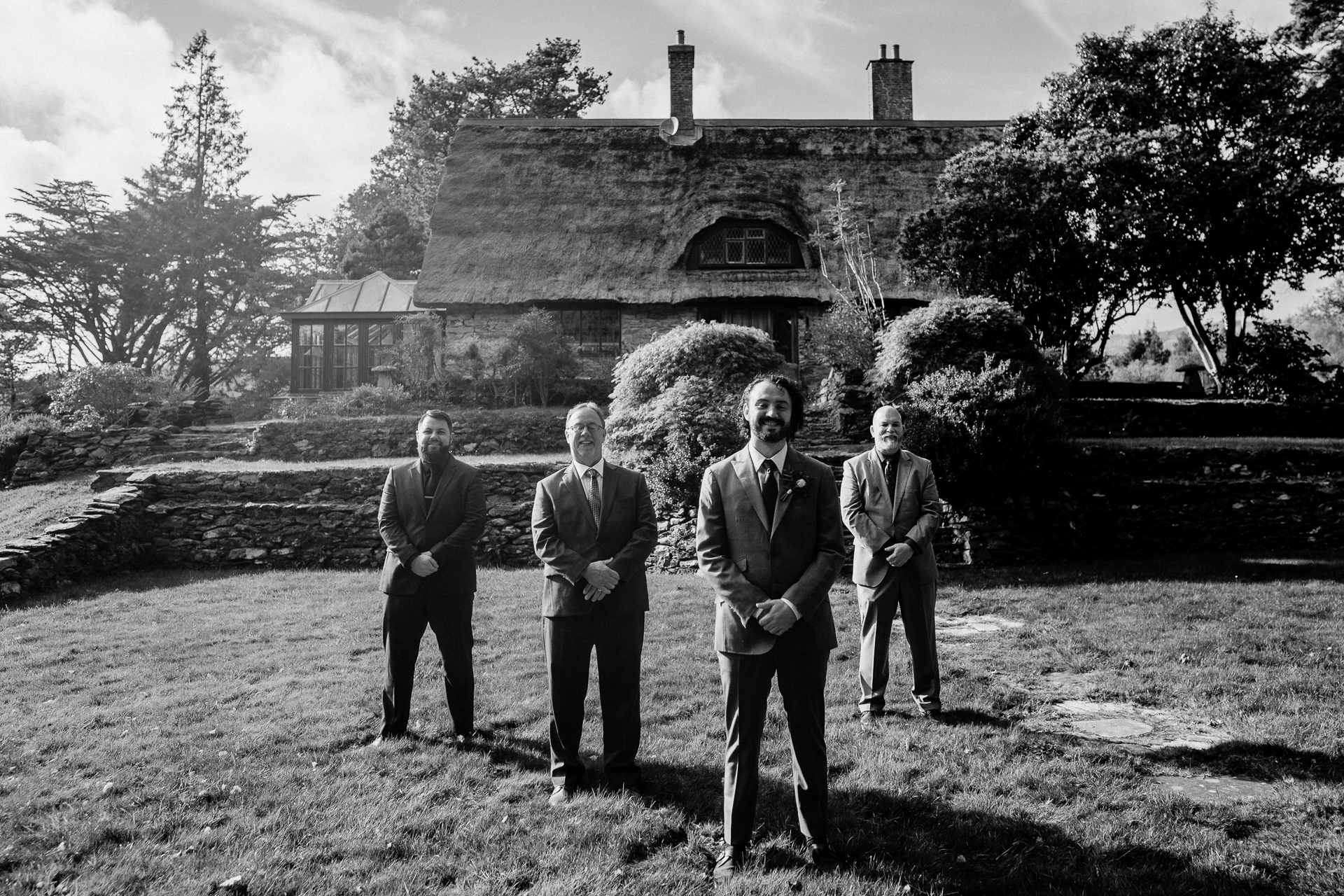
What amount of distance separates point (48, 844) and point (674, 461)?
7.58 m

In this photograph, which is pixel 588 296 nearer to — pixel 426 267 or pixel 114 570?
pixel 426 267

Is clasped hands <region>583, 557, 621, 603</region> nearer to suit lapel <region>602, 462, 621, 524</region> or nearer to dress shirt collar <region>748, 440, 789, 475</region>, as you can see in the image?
suit lapel <region>602, 462, 621, 524</region>

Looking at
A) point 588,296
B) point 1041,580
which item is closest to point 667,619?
point 1041,580

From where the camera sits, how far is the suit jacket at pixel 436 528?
16.6 feet

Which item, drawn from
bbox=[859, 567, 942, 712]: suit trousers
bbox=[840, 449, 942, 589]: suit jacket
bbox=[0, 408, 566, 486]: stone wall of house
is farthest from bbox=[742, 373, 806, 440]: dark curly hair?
bbox=[0, 408, 566, 486]: stone wall of house

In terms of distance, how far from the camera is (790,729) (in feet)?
11.5

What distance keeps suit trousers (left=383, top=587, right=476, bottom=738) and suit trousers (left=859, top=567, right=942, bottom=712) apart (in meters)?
2.50

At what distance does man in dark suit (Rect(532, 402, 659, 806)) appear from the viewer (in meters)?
4.25

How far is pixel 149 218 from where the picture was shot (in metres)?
31.0

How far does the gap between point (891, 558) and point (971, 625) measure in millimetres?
2950

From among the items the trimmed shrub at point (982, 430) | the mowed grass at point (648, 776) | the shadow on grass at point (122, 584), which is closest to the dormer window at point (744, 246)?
the trimmed shrub at point (982, 430)

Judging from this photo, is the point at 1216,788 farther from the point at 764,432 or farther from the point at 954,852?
the point at 764,432

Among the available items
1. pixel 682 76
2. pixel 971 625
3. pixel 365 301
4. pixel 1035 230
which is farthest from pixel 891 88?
pixel 971 625

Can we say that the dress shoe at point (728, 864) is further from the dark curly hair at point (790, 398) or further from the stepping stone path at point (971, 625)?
the stepping stone path at point (971, 625)
